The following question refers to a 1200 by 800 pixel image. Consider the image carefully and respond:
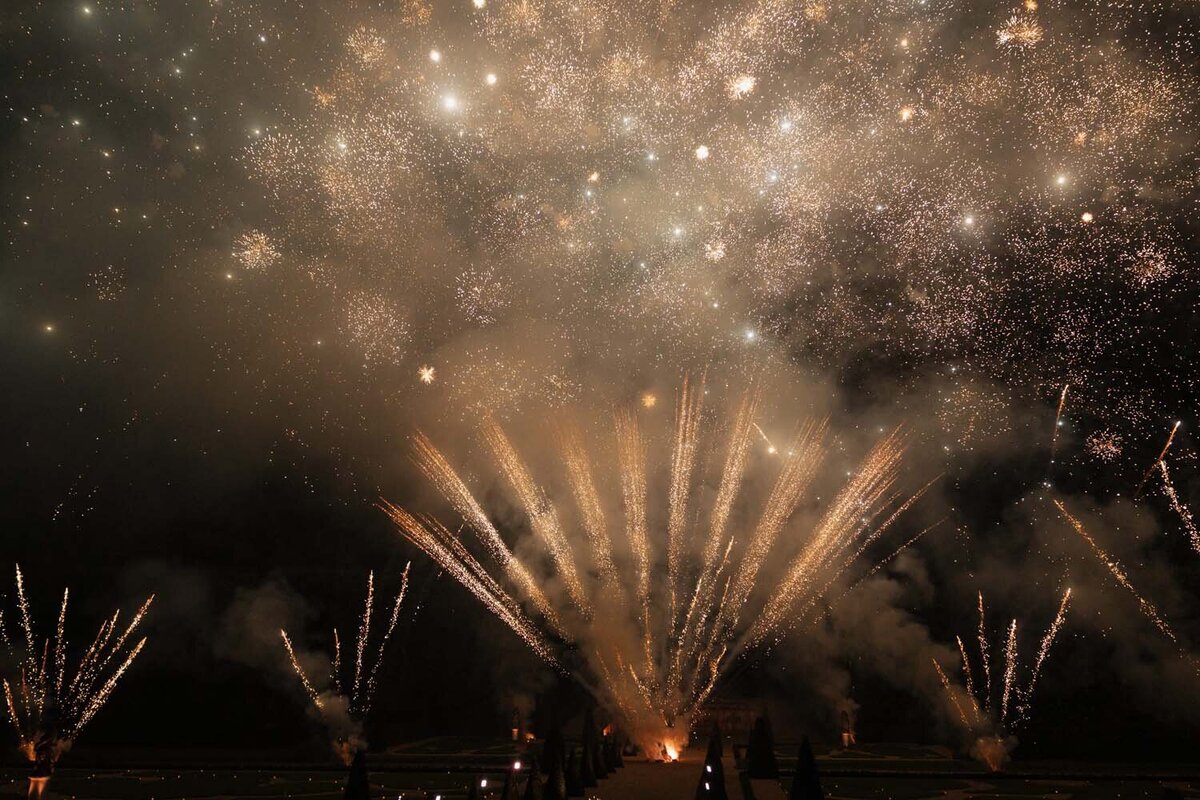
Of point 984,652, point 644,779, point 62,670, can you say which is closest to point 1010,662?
point 984,652

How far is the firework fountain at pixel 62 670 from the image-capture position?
30.4 meters

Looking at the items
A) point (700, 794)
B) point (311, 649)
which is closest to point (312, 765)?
A: point (311, 649)

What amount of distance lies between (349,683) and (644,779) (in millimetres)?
19636

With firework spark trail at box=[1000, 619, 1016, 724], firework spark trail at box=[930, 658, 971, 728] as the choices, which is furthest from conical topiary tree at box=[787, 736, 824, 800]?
firework spark trail at box=[1000, 619, 1016, 724]

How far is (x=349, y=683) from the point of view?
113 ft

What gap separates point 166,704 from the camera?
33.2 meters

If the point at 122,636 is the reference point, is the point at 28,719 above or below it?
below

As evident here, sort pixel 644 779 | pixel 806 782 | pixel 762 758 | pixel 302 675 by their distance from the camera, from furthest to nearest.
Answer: pixel 302 675
pixel 762 758
pixel 644 779
pixel 806 782

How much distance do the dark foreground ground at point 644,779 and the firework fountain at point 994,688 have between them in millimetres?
5918

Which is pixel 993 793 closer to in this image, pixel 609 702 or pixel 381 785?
pixel 381 785

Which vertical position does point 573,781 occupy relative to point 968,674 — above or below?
below

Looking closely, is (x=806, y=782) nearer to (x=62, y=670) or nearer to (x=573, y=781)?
(x=573, y=781)

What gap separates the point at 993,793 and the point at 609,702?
19542mm

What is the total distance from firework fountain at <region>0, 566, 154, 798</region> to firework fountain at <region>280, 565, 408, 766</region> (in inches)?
309
